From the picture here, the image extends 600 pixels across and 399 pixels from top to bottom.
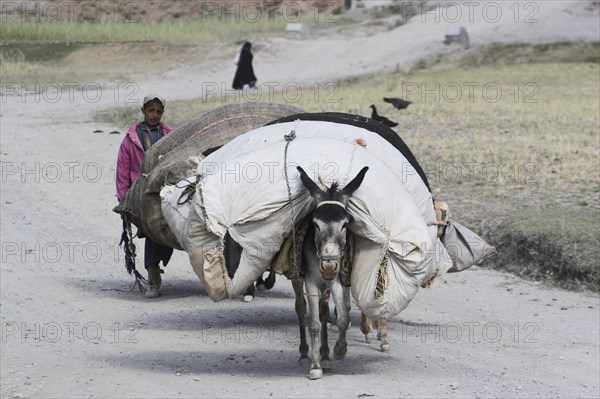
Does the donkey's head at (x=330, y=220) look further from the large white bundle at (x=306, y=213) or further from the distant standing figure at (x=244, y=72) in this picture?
the distant standing figure at (x=244, y=72)

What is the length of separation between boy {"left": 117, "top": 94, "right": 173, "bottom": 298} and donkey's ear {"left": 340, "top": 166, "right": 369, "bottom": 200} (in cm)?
393

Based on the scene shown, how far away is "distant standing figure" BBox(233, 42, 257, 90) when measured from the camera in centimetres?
3231

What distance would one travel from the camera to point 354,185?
28.3ft

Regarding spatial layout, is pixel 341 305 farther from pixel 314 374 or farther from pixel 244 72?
pixel 244 72

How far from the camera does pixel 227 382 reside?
8.97 m

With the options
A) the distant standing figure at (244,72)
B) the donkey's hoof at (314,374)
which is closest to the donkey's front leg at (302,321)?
the donkey's hoof at (314,374)

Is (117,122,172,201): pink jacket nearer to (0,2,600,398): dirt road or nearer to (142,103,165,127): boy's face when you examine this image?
(142,103,165,127): boy's face

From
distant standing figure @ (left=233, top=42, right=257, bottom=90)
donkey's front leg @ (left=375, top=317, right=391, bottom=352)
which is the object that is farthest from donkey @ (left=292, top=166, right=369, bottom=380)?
distant standing figure @ (left=233, top=42, right=257, bottom=90)

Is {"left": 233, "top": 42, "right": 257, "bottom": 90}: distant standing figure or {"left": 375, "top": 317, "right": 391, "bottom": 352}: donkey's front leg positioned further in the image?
{"left": 233, "top": 42, "right": 257, "bottom": 90}: distant standing figure

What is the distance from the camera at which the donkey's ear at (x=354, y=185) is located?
28.3 ft

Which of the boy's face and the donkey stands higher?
the boy's face

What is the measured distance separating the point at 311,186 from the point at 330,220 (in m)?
0.29

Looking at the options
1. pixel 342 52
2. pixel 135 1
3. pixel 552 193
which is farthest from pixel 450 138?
pixel 135 1

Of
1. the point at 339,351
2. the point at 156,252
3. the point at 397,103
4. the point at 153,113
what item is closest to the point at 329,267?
the point at 339,351
